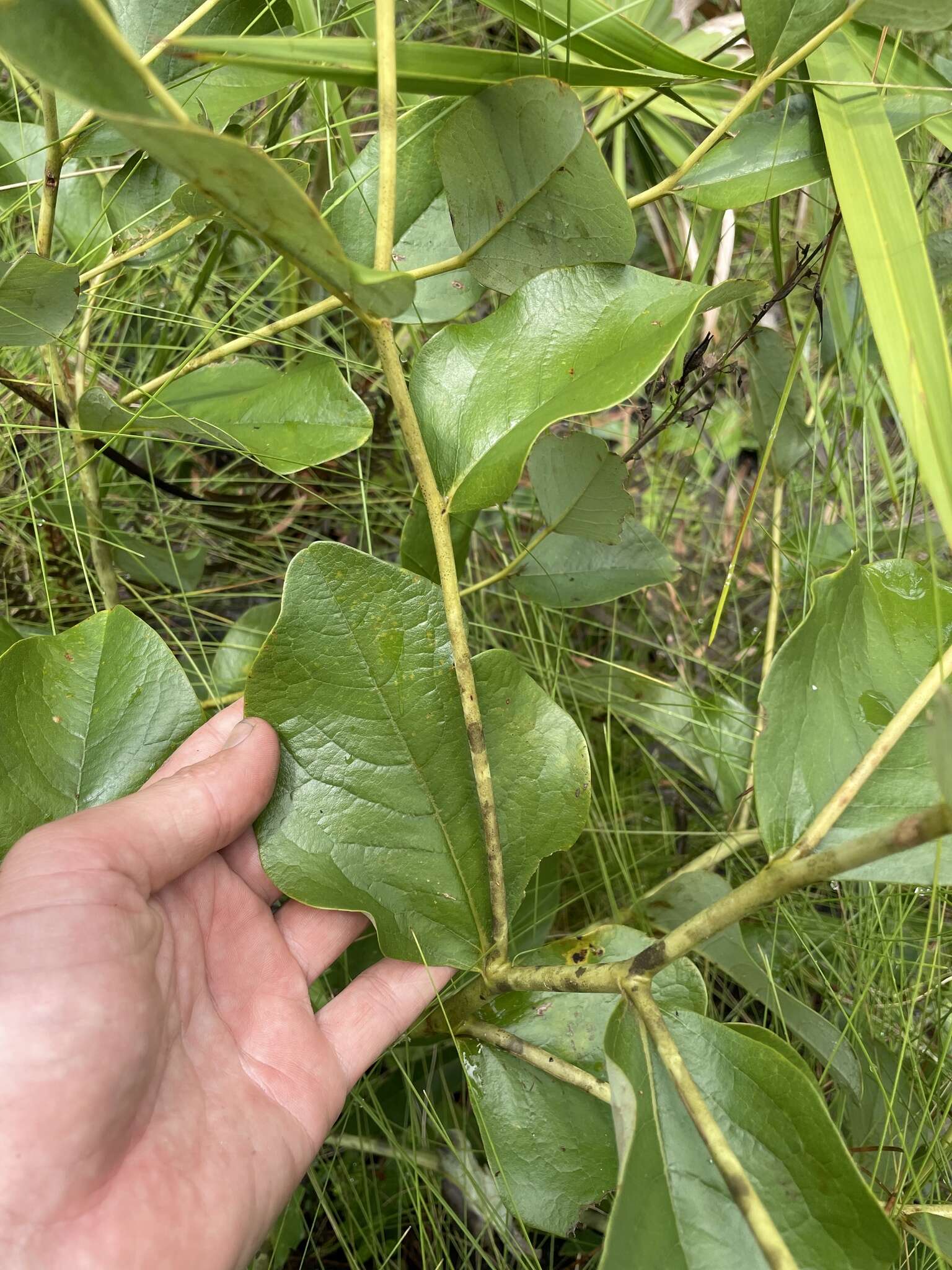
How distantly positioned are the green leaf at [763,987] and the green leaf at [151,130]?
656mm

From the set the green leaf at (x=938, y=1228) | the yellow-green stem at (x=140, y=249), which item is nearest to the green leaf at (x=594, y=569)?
the yellow-green stem at (x=140, y=249)

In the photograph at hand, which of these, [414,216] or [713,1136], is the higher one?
[414,216]

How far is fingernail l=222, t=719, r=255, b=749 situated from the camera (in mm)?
688

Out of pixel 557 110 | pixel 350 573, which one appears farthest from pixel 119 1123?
pixel 557 110

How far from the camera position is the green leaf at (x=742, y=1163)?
1.71ft

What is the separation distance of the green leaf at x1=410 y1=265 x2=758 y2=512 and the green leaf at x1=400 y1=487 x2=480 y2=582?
164mm

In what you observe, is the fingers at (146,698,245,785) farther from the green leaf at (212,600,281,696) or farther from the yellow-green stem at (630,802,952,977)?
the yellow-green stem at (630,802,952,977)

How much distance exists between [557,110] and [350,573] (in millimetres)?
349

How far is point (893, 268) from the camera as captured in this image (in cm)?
65

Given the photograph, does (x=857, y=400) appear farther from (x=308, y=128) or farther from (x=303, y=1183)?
(x=303, y=1183)

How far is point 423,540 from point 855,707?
1.37 feet

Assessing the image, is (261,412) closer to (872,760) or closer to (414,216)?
(414,216)

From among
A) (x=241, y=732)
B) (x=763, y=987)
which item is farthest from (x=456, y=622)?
(x=763, y=987)

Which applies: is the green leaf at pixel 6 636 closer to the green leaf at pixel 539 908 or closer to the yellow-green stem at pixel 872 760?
the green leaf at pixel 539 908
